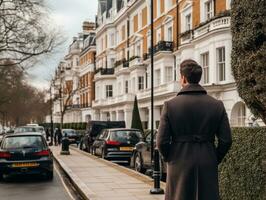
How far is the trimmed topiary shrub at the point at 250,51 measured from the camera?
617 cm

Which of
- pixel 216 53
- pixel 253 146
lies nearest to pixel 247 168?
pixel 253 146

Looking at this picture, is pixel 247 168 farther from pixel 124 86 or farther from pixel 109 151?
pixel 124 86

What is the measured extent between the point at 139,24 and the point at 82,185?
138ft

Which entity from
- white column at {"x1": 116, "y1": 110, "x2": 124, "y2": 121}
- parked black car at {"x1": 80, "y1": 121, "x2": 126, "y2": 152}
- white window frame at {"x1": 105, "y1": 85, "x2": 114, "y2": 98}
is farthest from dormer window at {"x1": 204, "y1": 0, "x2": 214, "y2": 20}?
white window frame at {"x1": 105, "y1": 85, "x2": 114, "y2": 98}

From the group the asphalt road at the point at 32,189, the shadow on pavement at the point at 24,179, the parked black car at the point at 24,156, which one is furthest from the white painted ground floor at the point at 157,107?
the shadow on pavement at the point at 24,179

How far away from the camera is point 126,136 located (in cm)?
2056

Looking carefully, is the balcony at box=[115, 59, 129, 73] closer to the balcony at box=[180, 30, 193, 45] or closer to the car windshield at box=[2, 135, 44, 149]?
the balcony at box=[180, 30, 193, 45]

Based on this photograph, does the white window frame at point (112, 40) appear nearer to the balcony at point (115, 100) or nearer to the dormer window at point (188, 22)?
the balcony at point (115, 100)

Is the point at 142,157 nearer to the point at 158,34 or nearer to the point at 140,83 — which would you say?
the point at 158,34

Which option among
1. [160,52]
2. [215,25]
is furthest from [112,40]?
[215,25]

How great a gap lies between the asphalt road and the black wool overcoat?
6962 mm

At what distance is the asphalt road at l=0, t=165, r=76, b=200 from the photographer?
11.3 m

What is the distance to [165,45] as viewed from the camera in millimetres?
41312

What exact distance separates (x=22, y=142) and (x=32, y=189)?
7.93 feet
